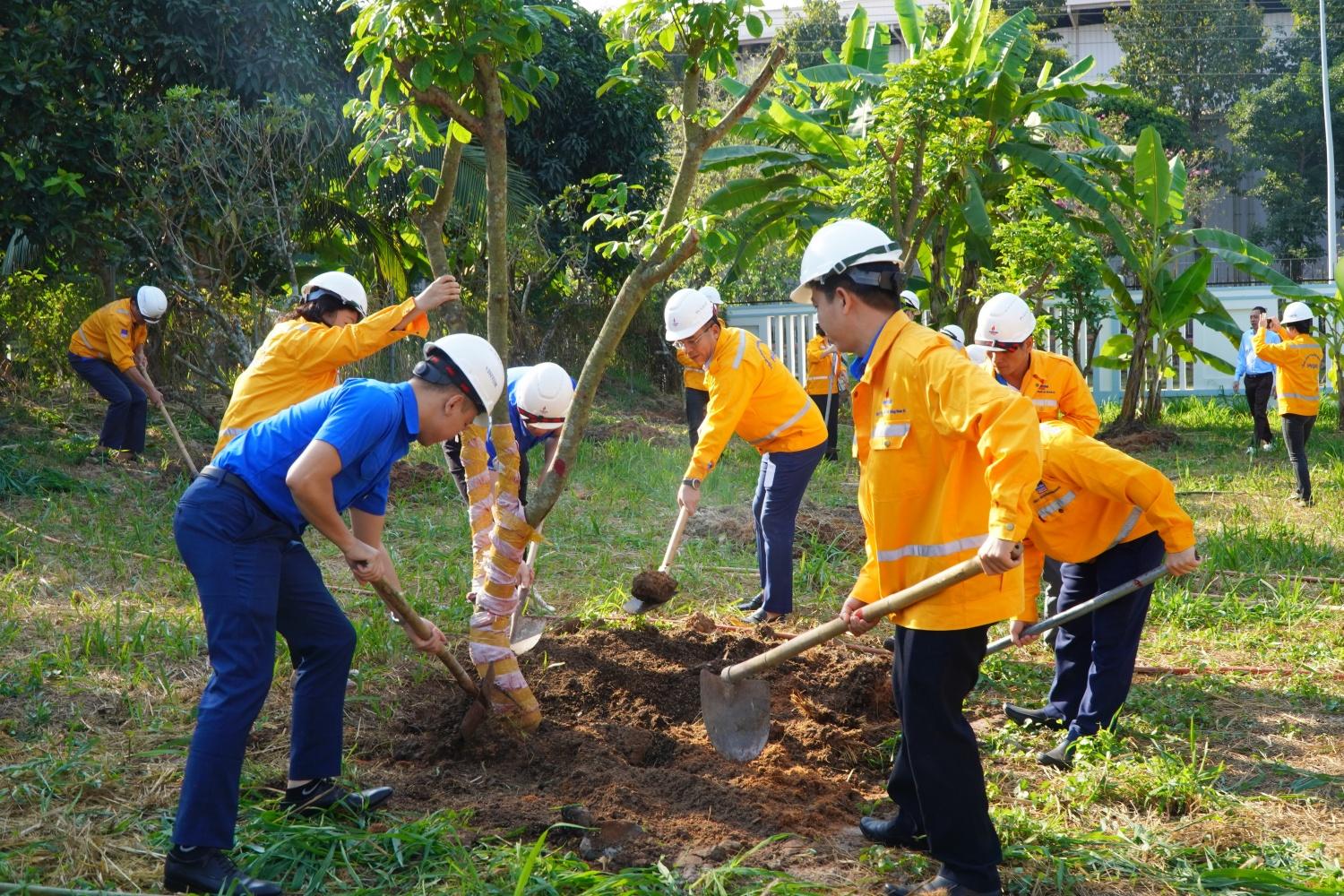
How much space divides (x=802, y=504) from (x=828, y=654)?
383 cm

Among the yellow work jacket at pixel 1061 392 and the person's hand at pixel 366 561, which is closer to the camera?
the person's hand at pixel 366 561

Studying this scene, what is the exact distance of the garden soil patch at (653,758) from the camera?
3.54 m

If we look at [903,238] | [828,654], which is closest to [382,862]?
[828,654]

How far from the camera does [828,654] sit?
5270 millimetres

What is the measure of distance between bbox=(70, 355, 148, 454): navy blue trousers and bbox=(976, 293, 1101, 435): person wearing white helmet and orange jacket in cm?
745

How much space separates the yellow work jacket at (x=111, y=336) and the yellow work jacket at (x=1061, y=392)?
24.1ft

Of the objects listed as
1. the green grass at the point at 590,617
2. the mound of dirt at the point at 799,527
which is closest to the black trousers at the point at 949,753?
the green grass at the point at 590,617

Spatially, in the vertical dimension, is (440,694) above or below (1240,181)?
below

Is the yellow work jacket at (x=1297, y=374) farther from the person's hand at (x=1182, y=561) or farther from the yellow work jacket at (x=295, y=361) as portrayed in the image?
the yellow work jacket at (x=295, y=361)

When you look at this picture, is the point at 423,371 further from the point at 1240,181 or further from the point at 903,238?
the point at 1240,181

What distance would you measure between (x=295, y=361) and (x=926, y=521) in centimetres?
324

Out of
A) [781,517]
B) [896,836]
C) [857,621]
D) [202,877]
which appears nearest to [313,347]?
[781,517]

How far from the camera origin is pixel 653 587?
5926 millimetres

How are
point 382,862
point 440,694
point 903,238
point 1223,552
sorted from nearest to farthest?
point 382,862 → point 440,694 → point 1223,552 → point 903,238
